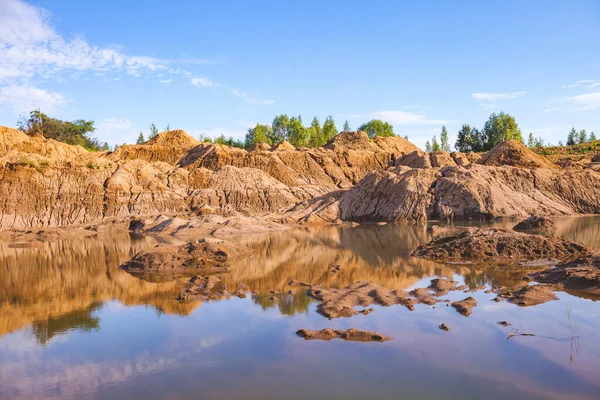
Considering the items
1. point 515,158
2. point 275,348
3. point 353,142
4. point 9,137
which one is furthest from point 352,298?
point 353,142

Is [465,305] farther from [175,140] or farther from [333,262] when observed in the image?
[175,140]

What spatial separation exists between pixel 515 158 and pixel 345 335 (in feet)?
179

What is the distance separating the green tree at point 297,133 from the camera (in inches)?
3693

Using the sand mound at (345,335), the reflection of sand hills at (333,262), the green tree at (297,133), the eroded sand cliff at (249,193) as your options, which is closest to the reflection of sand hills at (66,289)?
the reflection of sand hills at (333,262)

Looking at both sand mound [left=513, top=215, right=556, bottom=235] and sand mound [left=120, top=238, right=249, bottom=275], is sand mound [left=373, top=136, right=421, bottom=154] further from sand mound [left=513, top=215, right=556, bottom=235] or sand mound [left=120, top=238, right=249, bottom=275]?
sand mound [left=120, top=238, right=249, bottom=275]

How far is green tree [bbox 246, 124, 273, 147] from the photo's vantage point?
314ft

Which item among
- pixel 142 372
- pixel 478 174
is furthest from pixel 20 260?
pixel 478 174

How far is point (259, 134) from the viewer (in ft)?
314

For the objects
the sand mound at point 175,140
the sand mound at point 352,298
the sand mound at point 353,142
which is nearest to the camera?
the sand mound at point 352,298

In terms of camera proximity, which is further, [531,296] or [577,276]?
[577,276]

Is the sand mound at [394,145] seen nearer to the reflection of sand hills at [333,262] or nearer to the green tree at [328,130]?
the green tree at [328,130]

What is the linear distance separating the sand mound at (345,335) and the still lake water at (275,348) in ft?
0.81

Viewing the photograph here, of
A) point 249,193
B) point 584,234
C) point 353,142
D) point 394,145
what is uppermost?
point 353,142

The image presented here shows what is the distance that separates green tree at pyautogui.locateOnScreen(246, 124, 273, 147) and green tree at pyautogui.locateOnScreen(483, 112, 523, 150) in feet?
144
